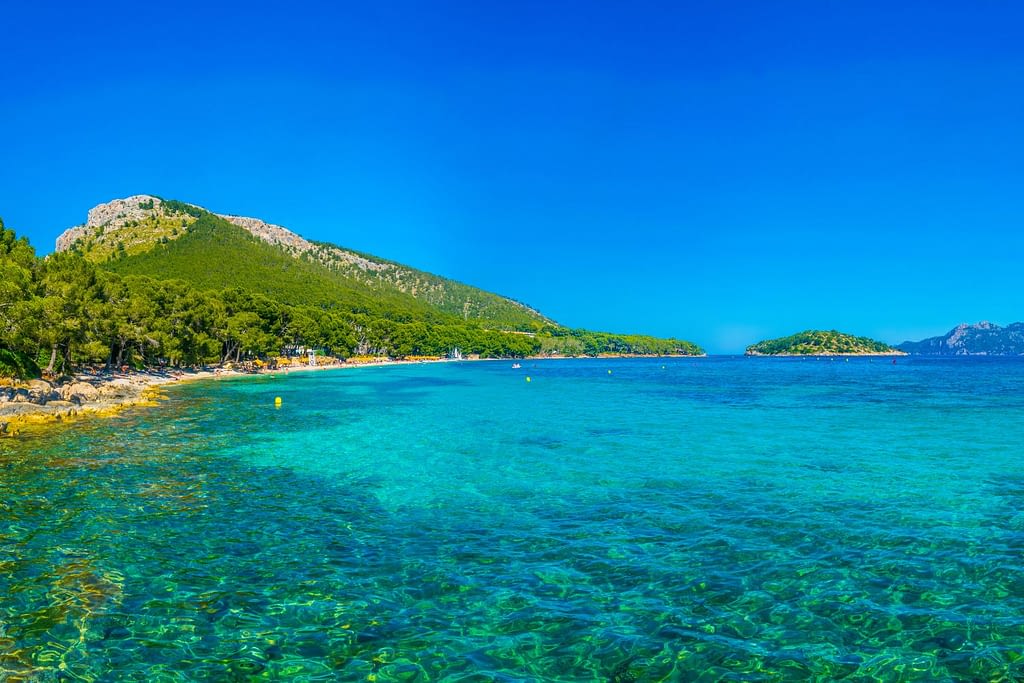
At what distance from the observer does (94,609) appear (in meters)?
12.2

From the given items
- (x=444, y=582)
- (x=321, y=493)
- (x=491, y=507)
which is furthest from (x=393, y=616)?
(x=321, y=493)

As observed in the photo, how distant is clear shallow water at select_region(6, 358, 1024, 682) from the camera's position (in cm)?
1038

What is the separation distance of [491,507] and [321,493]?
6.86 meters

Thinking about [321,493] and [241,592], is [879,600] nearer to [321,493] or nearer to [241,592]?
[241,592]

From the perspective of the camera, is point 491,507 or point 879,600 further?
point 491,507

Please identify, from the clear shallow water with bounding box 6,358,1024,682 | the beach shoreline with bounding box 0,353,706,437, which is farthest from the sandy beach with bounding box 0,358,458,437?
the clear shallow water with bounding box 6,358,1024,682

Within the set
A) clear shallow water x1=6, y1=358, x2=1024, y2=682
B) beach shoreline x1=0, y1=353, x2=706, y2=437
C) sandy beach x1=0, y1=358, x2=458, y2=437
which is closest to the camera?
clear shallow water x1=6, y1=358, x2=1024, y2=682

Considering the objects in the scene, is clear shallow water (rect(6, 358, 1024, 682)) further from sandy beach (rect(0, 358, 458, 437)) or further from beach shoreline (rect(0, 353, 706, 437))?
sandy beach (rect(0, 358, 458, 437))

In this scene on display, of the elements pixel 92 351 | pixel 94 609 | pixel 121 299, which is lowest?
pixel 94 609

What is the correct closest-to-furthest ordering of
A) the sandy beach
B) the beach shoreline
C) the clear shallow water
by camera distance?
1. the clear shallow water
2. the beach shoreline
3. the sandy beach

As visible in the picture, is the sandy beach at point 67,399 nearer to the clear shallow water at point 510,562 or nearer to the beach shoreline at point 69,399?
the beach shoreline at point 69,399

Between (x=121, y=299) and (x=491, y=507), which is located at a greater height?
(x=121, y=299)

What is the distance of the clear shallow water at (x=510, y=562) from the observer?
1038cm

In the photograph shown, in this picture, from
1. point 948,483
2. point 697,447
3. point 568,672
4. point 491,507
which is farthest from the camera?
point 697,447
